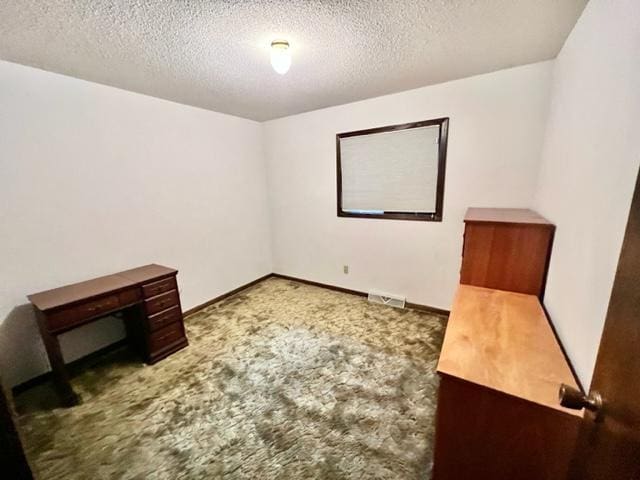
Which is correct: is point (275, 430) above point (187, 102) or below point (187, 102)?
below

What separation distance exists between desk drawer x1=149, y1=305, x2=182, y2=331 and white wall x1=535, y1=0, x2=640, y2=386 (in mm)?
2701

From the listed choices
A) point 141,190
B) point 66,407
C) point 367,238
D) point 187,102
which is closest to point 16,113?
point 141,190

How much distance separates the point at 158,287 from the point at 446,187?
2833mm

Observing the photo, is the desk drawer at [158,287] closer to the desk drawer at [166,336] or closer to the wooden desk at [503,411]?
the desk drawer at [166,336]

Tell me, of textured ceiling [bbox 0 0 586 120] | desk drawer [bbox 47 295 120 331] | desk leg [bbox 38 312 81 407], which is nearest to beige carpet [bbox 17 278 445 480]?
desk leg [bbox 38 312 81 407]

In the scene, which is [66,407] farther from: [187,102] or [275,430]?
[187,102]

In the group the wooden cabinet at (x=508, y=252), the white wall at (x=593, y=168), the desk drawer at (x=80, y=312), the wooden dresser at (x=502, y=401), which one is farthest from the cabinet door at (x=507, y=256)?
the desk drawer at (x=80, y=312)

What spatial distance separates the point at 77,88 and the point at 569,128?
3487mm

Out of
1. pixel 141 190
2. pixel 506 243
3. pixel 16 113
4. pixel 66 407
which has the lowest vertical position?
pixel 66 407

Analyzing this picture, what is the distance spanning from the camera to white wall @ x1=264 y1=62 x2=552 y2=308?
7.45 ft

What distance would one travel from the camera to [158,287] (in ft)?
7.47

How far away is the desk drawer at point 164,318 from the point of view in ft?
7.36

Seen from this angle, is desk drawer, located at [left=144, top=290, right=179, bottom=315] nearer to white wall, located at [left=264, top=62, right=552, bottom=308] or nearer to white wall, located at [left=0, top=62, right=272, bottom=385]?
white wall, located at [left=0, top=62, right=272, bottom=385]

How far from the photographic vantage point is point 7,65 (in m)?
1.81
